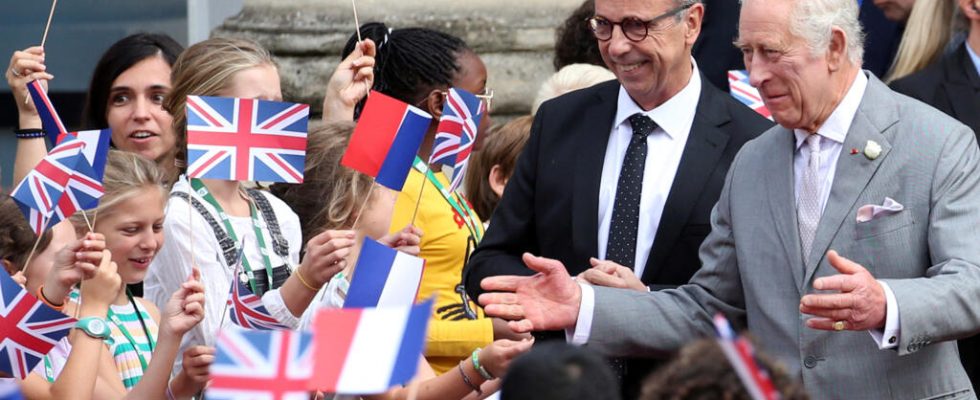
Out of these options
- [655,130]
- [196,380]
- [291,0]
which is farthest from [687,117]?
[291,0]

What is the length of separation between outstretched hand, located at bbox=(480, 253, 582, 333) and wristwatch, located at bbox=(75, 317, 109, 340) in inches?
40.1

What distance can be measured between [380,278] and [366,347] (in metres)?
1.44

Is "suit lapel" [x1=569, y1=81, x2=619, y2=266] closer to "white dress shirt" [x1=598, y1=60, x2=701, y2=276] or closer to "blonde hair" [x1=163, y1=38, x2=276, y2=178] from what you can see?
"white dress shirt" [x1=598, y1=60, x2=701, y2=276]

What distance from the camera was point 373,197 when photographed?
211 inches

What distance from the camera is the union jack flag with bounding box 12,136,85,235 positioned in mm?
4617

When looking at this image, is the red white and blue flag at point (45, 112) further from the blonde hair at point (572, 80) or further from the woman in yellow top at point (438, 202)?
the blonde hair at point (572, 80)

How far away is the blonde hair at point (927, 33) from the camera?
5.95 metres

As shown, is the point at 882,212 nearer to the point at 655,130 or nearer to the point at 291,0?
the point at 655,130

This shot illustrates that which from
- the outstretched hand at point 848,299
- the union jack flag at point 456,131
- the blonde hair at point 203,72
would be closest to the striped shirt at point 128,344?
the blonde hair at point 203,72

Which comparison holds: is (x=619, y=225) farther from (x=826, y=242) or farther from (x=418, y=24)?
(x=418, y=24)

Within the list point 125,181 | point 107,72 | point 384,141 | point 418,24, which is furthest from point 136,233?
point 418,24

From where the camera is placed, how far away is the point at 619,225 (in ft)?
14.7

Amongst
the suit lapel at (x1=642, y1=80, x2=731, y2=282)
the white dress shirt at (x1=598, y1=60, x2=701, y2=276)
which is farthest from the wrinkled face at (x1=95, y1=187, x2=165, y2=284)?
the suit lapel at (x1=642, y1=80, x2=731, y2=282)

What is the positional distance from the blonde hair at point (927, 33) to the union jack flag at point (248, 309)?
2538mm
